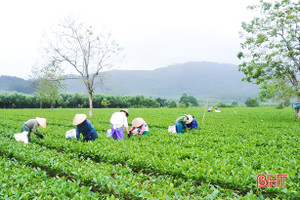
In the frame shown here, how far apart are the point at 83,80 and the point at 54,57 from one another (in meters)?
4.66

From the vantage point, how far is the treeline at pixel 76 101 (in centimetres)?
7062

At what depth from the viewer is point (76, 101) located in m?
81.8

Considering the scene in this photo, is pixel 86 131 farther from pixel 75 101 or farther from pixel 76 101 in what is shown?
pixel 76 101

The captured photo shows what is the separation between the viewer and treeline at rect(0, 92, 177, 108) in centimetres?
7062

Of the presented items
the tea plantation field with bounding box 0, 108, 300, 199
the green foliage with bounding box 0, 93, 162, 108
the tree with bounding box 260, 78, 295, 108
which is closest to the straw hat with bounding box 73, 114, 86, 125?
the tea plantation field with bounding box 0, 108, 300, 199

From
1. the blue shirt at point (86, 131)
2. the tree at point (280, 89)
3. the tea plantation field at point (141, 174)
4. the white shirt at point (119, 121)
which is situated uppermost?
the tree at point (280, 89)

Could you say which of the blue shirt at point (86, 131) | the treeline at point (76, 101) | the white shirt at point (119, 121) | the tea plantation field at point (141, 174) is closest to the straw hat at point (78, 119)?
the blue shirt at point (86, 131)

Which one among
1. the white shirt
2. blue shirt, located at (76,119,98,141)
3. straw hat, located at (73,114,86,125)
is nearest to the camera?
straw hat, located at (73,114,86,125)

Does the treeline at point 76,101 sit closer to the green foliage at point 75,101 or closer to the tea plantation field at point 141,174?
the green foliage at point 75,101

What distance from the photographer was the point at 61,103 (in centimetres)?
7662

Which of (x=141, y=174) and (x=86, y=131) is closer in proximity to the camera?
(x=141, y=174)

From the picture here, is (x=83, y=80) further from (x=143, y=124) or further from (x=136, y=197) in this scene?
(x=136, y=197)

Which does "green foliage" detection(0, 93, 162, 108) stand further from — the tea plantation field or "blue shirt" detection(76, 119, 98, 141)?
the tea plantation field

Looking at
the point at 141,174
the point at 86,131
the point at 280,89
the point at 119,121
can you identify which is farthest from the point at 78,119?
the point at 280,89
